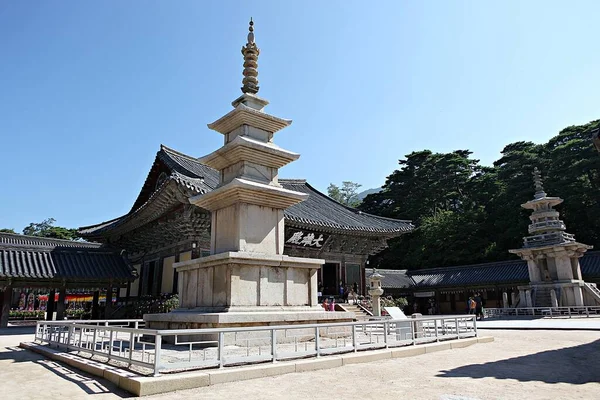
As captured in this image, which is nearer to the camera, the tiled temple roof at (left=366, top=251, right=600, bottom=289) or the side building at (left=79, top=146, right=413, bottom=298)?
the side building at (left=79, top=146, right=413, bottom=298)

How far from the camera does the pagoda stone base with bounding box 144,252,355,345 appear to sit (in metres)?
8.84

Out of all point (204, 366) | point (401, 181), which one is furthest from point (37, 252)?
point (401, 181)

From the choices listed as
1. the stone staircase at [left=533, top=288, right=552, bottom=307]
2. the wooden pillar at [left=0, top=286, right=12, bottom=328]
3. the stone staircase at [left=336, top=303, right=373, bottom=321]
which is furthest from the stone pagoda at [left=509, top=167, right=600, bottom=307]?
the wooden pillar at [left=0, top=286, right=12, bottom=328]

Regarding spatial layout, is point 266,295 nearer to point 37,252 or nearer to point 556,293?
point 37,252

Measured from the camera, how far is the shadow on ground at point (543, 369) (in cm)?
664

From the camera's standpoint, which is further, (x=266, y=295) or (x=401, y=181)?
(x=401, y=181)

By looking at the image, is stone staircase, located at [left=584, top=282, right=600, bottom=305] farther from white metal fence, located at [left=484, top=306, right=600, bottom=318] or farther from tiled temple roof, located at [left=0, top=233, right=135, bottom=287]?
tiled temple roof, located at [left=0, top=233, right=135, bottom=287]

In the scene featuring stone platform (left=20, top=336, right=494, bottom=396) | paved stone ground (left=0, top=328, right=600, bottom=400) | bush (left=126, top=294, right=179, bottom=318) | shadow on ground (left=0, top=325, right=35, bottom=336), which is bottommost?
shadow on ground (left=0, top=325, right=35, bottom=336)

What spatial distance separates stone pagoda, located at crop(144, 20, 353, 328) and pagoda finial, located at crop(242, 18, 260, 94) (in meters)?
0.44

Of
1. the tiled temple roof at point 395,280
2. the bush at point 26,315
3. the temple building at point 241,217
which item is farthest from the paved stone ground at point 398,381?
the tiled temple roof at point 395,280

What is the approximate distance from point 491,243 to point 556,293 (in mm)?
16679

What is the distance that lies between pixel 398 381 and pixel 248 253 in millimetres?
4520

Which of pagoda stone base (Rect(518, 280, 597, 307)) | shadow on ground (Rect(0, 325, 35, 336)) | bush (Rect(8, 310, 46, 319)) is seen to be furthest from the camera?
bush (Rect(8, 310, 46, 319))

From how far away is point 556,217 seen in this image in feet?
108
